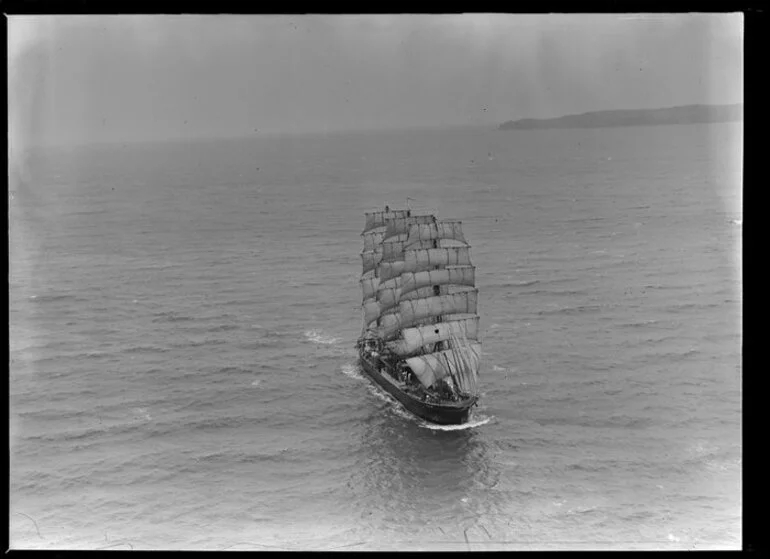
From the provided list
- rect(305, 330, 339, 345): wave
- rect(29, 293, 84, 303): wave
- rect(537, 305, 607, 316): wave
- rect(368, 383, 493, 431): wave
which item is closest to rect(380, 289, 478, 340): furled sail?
rect(368, 383, 493, 431): wave

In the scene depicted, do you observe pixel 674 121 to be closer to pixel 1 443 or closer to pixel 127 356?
pixel 127 356

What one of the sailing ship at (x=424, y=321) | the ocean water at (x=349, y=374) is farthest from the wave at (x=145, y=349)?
the sailing ship at (x=424, y=321)

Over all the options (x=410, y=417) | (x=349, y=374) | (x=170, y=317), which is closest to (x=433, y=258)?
(x=349, y=374)

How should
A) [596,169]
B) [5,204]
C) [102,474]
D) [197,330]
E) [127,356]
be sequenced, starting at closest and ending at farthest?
1. [5,204]
2. [102,474]
3. [127,356]
4. [197,330]
5. [596,169]

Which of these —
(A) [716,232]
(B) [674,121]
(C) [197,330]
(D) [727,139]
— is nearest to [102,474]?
(C) [197,330]

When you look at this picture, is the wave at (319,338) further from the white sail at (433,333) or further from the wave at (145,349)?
the wave at (145,349)
